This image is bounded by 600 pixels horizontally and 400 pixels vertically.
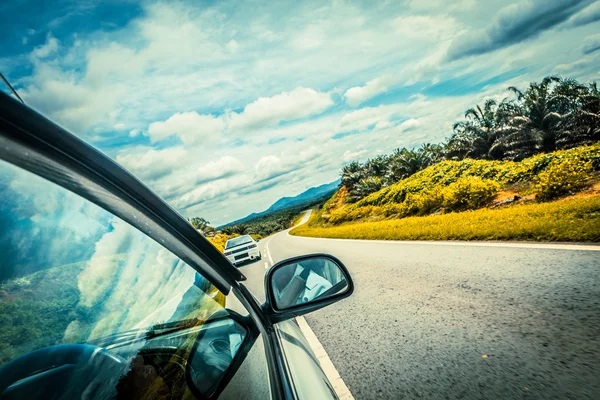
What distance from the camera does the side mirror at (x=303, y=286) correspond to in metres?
1.66

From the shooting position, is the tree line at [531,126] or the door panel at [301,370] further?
the tree line at [531,126]

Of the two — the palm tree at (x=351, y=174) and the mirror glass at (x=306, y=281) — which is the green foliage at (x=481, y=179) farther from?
the palm tree at (x=351, y=174)

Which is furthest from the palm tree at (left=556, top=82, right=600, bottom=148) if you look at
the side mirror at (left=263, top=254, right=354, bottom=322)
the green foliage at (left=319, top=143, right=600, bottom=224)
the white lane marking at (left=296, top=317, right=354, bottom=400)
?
the side mirror at (left=263, top=254, right=354, bottom=322)

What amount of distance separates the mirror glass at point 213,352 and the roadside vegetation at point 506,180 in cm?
672

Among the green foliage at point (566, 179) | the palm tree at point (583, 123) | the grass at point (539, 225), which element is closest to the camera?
the grass at point (539, 225)

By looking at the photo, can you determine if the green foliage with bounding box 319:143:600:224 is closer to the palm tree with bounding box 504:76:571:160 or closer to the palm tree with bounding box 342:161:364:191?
the palm tree with bounding box 504:76:571:160

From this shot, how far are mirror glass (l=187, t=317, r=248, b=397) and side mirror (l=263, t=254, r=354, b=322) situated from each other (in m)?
0.23

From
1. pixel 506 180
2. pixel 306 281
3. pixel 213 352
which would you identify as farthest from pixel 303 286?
pixel 506 180

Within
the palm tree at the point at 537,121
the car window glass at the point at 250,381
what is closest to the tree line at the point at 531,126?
the palm tree at the point at 537,121

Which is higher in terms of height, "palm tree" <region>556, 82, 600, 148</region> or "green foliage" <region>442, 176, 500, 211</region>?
"palm tree" <region>556, 82, 600, 148</region>

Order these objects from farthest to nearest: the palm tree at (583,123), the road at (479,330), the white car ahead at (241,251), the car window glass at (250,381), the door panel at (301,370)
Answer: the palm tree at (583,123) < the white car ahead at (241,251) < the road at (479,330) < the door panel at (301,370) < the car window glass at (250,381)

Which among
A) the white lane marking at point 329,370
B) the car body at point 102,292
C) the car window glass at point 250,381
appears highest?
the car body at point 102,292

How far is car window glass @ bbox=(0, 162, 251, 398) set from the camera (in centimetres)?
74

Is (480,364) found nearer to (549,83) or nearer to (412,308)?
(412,308)
